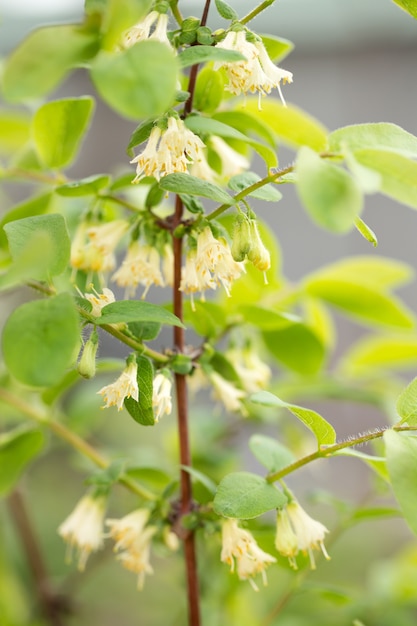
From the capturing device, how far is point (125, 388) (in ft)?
1.59

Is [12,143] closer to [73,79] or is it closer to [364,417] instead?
[364,417]

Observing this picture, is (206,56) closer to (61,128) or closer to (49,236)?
(49,236)

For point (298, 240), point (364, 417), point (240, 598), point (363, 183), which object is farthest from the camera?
point (298, 240)

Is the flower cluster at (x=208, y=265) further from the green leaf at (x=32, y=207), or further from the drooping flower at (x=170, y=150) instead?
the green leaf at (x=32, y=207)

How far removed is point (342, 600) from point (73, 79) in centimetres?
330

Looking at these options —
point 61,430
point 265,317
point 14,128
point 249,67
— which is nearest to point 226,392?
point 265,317

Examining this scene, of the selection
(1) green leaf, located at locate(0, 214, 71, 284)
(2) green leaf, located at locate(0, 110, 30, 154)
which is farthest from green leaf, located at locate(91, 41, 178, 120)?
(2) green leaf, located at locate(0, 110, 30, 154)

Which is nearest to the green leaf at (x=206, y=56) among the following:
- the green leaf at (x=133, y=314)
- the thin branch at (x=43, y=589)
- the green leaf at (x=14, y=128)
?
the green leaf at (x=133, y=314)

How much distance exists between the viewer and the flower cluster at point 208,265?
51 centimetres

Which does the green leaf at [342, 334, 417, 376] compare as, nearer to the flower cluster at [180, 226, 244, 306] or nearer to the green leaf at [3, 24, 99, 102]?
the flower cluster at [180, 226, 244, 306]

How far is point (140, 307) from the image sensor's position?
0.47 m

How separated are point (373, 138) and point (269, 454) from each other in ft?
0.83

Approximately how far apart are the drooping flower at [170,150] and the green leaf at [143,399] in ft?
0.41

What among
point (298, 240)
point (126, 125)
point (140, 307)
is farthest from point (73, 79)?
point (140, 307)
